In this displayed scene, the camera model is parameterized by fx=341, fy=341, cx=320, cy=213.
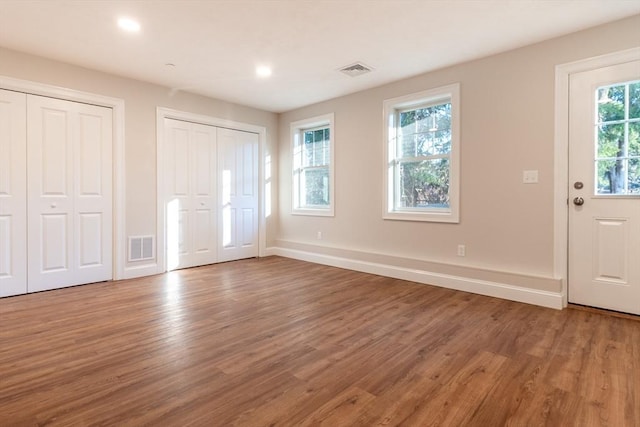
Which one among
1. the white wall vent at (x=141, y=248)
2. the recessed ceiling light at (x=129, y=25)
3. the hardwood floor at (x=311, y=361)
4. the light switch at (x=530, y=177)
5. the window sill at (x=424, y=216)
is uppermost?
the recessed ceiling light at (x=129, y=25)

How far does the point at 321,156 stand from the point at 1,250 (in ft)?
13.1

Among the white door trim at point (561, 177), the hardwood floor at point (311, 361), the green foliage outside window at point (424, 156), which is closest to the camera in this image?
the hardwood floor at point (311, 361)

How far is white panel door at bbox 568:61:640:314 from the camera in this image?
2799 mm

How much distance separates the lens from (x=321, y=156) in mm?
5418

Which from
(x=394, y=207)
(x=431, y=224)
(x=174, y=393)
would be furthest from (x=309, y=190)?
(x=174, y=393)

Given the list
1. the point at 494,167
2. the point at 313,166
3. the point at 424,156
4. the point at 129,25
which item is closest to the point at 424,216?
the point at 424,156

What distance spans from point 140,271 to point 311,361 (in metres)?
3.15

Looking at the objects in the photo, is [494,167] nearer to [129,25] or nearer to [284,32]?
[284,32]

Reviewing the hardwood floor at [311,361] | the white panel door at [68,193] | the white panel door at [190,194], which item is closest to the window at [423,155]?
the hardwood floor at [311,361]

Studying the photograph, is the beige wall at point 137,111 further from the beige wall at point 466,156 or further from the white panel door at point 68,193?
the white panel door at point 68,193

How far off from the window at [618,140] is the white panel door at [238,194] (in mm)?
4375

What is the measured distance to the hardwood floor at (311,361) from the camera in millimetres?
1594

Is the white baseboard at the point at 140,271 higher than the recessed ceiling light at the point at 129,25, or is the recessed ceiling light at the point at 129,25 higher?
the recessed ceiling light at the point at 129,25

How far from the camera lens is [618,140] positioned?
286 centimetres
